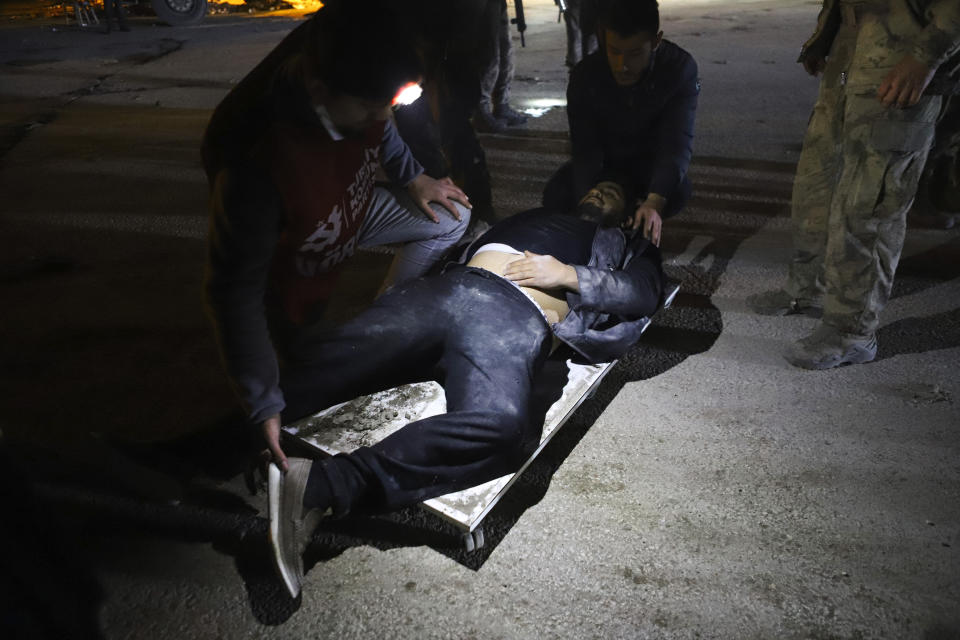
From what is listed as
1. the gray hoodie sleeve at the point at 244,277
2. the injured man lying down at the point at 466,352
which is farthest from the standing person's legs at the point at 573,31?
the gray hoodie sleeve at the point at 244,277

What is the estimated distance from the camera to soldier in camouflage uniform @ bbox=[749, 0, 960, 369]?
2.21 meters

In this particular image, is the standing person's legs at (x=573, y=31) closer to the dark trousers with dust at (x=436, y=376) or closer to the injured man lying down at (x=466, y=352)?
the injured man lying down at (x=466, y=352)

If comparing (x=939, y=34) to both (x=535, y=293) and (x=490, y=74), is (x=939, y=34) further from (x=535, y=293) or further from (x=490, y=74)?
(x=490, y=74)

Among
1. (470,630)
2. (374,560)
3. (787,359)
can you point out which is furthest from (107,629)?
(787,359)

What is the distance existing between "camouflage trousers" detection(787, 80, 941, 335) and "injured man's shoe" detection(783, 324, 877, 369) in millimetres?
37

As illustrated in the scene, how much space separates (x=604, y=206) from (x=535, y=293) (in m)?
0.74

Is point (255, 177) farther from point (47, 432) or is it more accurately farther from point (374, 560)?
point (47, 432)

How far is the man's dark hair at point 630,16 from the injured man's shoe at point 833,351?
151cm

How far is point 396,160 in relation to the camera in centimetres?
254

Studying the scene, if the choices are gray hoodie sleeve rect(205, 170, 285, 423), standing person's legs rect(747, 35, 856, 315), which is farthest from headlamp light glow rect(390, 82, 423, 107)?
standing person's legs rect(747, 35, 856, 315)

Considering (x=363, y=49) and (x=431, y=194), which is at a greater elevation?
(x=363, y=49)

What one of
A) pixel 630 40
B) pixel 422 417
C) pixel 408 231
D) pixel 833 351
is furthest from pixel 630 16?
pixel 422 417

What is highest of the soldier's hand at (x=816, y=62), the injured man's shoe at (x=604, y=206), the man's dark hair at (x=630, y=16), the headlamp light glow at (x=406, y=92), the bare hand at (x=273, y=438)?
the man's dark hair at (x=630, y=16)

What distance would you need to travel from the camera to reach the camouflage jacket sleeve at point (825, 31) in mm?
2625
